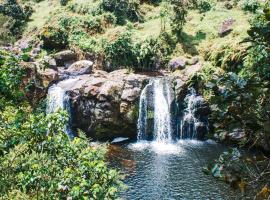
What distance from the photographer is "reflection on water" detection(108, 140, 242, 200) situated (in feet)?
65.7

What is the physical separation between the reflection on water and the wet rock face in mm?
1805

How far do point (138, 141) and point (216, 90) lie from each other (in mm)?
26476

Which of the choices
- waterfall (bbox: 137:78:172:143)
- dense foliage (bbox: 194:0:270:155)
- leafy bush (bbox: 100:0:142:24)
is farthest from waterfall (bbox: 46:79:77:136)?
dense foliage (bbox: 194:0:270:155)

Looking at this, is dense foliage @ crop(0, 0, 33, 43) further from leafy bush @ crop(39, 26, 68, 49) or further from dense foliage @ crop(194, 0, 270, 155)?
dense foliage @ crop(194, 0, 270, 155)

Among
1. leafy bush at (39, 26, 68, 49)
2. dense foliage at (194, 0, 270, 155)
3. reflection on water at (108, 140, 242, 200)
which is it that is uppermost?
leafy bush at (39, 26, 68, 49)

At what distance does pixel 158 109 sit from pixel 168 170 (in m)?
8.68

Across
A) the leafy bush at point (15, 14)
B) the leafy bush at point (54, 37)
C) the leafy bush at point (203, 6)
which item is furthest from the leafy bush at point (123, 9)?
the leafy bush at point (15, 14)

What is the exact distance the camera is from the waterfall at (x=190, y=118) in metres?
30.6

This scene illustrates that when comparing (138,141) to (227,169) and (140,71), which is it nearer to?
(140,71)

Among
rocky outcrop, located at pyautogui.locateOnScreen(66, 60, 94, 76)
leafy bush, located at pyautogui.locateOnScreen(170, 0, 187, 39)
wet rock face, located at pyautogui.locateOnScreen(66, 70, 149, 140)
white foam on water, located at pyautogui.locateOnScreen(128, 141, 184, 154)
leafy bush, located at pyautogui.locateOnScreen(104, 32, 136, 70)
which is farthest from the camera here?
leafy bush, located at pyautogui.locateOnScreen(170, 0, 187, 39)

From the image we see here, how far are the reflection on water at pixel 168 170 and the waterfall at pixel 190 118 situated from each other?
993mm

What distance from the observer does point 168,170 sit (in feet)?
76.1

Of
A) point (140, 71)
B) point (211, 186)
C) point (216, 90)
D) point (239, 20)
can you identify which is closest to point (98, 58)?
point (140, 71)

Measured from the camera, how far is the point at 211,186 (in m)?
20.7
